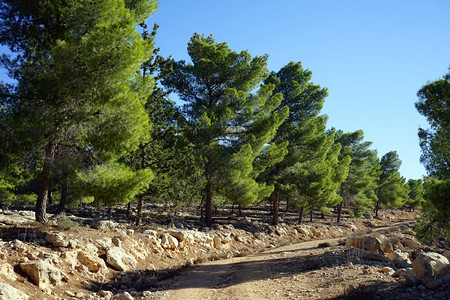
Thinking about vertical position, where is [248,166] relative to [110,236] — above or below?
above

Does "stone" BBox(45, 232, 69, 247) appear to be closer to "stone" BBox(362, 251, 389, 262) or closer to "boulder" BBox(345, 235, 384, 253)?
"stone" BBox(362, 251, 389, 262)

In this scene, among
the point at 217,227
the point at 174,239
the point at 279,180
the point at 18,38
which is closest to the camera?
the point at 18,38

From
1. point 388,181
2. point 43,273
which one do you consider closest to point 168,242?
point 43,273

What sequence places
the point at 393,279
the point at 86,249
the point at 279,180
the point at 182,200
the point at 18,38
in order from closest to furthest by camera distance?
the point at 393,279 < the point at 86,249 < the point at 18,38 < the point at 182,200 < the point at 279,180

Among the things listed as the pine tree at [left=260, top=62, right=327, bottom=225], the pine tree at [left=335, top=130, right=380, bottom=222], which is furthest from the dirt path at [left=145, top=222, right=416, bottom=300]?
the pine tree at [left=335, top=130, right=380, bottom=222]

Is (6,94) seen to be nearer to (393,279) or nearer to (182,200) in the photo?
(182,200)

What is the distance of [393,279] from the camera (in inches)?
352

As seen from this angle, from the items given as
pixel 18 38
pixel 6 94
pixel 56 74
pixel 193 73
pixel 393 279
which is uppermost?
pixel 193 73

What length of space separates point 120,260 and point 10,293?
454cm

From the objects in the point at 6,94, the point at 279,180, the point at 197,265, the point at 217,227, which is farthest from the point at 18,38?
the point at 279,180

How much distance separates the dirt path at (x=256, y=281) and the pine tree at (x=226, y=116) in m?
6.95

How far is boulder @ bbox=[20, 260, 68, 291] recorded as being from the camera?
7424mm

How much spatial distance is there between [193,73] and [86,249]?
13.7m

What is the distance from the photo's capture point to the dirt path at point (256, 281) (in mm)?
8406
